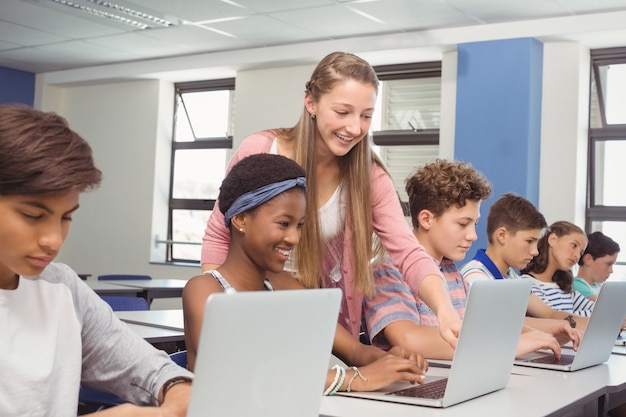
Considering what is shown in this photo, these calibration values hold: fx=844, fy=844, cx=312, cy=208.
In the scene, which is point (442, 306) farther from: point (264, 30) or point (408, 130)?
point (408, 130)

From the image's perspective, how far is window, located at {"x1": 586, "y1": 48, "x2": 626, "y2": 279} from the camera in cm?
614

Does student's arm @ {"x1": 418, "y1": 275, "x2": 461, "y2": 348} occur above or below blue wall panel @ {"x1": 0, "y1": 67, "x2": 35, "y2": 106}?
below

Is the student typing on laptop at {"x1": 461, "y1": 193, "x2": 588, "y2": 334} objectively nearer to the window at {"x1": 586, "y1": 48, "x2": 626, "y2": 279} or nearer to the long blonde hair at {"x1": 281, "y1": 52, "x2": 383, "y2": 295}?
the long blonde hair at {"x1": 281, "y1": 52, "x2": 383, "y2": 295}

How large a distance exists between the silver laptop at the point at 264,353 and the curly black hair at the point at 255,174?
0.55 m

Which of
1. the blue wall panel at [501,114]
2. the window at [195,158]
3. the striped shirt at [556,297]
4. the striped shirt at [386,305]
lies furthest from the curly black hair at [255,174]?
the window at [195,158]

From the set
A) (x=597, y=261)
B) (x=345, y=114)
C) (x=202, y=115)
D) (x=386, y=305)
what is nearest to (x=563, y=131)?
(x=597, y=261)

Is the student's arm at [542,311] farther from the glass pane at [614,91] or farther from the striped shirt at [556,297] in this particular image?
the glass pane at [614,91]

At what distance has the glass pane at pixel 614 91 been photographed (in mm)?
6152

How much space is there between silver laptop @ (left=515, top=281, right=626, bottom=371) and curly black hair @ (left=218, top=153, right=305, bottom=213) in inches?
36.9

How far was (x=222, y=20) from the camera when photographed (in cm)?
627

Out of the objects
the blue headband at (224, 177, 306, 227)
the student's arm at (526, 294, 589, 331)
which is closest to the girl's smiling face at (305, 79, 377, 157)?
the blue headband at (224, 177, 306, 227)

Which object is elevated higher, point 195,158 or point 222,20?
point 222,20

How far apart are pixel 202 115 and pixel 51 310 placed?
7.16m

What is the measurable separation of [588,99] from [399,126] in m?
1.51
